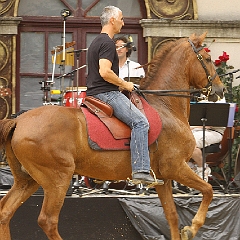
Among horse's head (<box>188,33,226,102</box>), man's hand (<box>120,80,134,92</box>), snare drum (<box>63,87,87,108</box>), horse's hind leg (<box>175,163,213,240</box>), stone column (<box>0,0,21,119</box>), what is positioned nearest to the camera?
man's hand (<box>120,80,134,92</box>)

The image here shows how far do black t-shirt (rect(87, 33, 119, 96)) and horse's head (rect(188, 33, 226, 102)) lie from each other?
40.7 inches

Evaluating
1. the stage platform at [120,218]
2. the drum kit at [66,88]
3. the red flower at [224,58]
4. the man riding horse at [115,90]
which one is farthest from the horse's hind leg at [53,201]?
the red flower at [224,58]

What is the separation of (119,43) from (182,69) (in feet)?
6.90

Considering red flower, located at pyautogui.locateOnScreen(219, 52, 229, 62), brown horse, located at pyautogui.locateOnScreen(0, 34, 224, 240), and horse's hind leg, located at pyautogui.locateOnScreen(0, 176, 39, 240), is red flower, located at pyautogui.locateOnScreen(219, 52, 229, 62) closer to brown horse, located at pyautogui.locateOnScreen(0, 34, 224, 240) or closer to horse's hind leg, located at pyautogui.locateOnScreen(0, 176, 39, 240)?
brown horse, located at pyautogui.locateOnScreen(0, 34, 224, 240)

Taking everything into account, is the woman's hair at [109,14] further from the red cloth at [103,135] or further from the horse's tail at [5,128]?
the horse's tail at [5,128]

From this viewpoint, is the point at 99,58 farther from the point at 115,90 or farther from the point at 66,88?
the point at 66,88

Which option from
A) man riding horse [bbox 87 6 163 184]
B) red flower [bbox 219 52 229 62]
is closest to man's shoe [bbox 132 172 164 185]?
man riding horse [bbox 87 6 163 184]

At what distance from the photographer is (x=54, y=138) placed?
7535mm

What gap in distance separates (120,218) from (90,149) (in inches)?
71.1

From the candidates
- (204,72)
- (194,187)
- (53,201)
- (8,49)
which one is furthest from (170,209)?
(8,49)

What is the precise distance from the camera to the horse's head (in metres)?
8.31

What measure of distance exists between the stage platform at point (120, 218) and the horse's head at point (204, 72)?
1.77 metres

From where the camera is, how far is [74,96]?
10.7 metres

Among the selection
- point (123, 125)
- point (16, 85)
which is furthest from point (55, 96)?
point (123, 125)
